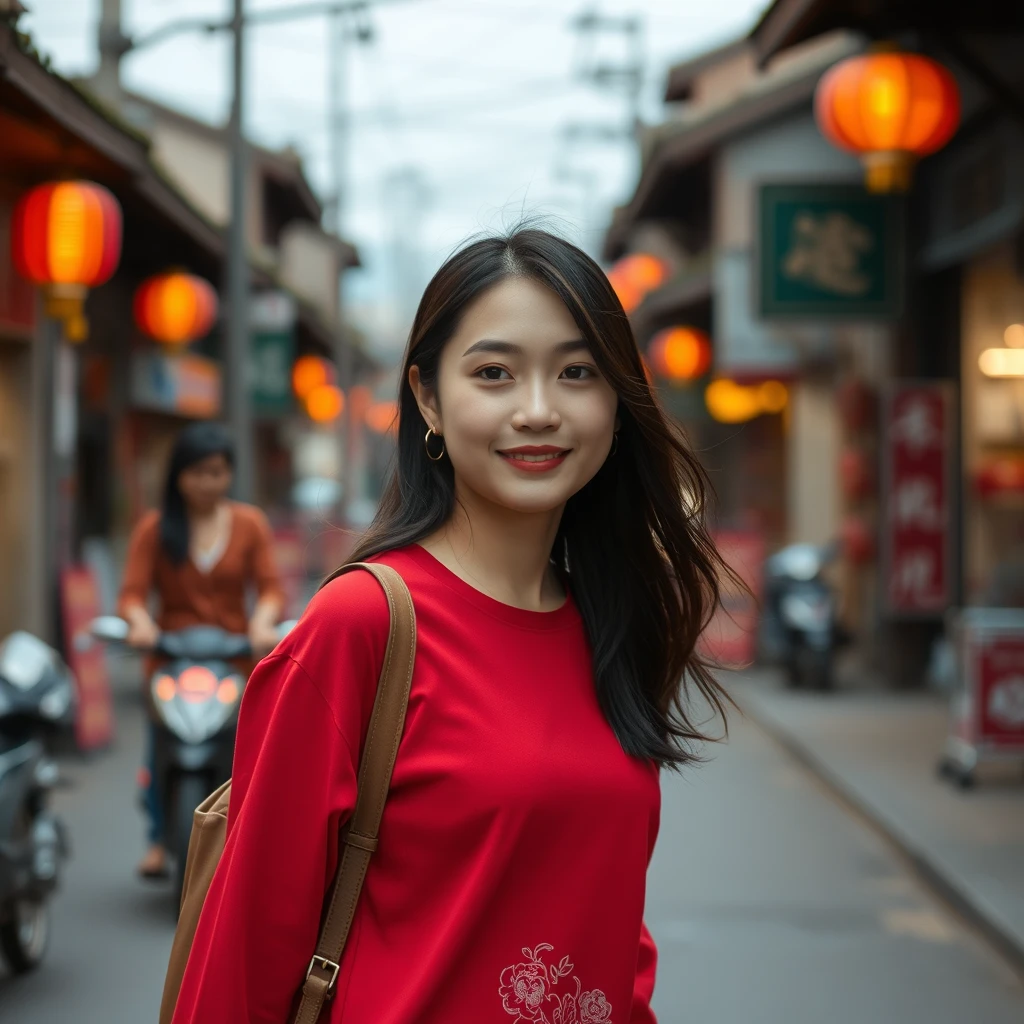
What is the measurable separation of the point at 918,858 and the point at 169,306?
31.3ft

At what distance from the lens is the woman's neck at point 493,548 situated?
219 cm

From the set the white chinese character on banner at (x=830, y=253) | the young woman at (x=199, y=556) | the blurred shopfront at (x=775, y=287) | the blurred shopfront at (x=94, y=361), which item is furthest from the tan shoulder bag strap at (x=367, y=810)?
the white chinese character on banner at (x=830, y=253)

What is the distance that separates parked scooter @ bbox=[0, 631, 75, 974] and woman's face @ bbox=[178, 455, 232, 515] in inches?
41.1

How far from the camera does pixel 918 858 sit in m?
7.29

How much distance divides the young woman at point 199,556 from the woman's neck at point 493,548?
14.0ft

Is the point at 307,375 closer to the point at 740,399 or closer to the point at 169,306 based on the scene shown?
the point at 740,399

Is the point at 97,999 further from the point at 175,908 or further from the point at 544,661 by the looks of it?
the point at 544,661

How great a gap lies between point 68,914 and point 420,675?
4.98 metres

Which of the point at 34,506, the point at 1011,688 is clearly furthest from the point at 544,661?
the point at 34,506

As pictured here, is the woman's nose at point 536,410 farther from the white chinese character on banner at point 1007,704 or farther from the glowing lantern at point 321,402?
the glowing lantern at point 321,402

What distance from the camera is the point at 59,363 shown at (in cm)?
1142

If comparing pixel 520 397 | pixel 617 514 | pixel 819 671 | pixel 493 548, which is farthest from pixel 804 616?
pixel 520 397

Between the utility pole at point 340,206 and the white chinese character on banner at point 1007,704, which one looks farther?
the utility pole at point 340,206

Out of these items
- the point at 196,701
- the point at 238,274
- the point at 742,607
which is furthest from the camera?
the point at 742,607
